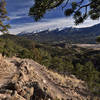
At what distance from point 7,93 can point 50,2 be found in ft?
16.2

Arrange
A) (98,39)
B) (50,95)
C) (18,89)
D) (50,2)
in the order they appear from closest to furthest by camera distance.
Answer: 1. (50,2)
2. (18,89)
3. (50,95)
4. (98,39)

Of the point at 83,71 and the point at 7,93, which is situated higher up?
the point at 7,93

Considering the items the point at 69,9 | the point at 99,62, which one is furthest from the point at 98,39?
the point at 99,62

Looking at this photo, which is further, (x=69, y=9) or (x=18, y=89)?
(x=18, y=89)

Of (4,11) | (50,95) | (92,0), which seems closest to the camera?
(92,0)

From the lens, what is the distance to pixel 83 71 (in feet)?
145

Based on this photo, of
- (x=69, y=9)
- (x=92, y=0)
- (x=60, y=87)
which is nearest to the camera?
(x=92, y=0)

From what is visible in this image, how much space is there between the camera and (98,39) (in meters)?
9.34

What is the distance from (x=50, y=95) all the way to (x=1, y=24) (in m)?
17.7

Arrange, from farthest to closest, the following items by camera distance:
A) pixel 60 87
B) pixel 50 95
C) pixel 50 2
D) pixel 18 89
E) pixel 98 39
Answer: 1. pixel 60 87
2. pixel 98 39
3. pixel 50 95
4. pixel 18 89
5. pixel 50 2

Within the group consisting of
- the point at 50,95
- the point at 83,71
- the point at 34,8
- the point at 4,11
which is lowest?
the point at 83,71

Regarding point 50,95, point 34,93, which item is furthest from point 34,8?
point 50,95

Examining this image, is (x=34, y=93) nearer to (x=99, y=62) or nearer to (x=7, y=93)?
(x=7, y=93)

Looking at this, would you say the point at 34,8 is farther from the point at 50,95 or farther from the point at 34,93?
the point at 50,95
